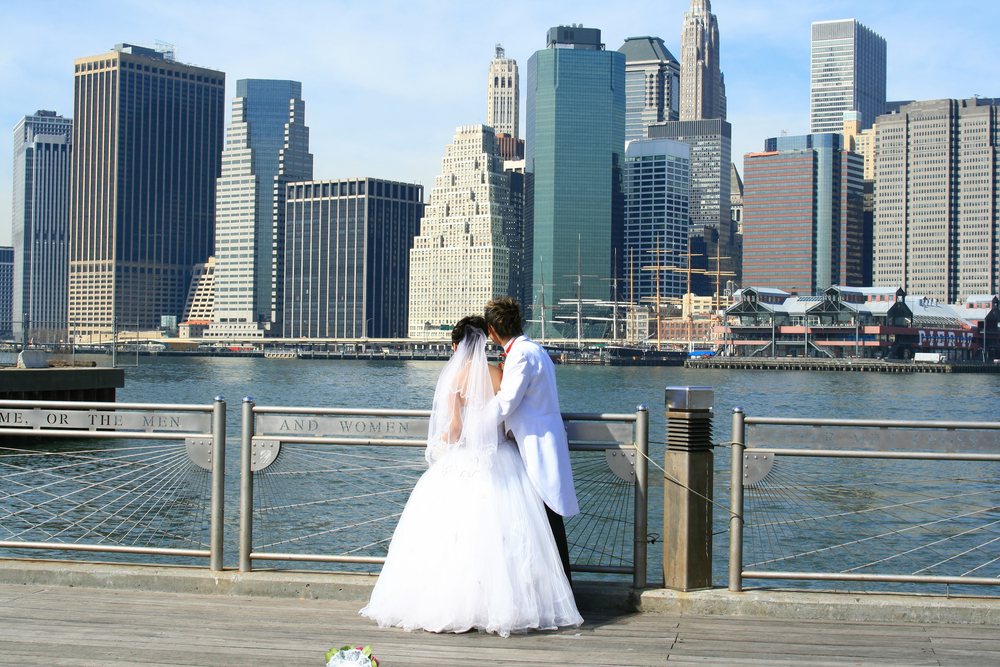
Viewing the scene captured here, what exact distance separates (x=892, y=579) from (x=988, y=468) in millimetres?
25081

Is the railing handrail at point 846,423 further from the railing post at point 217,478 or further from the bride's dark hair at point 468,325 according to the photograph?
the railing post at point 217,478

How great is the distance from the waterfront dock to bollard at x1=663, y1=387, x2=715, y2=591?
5449 inches

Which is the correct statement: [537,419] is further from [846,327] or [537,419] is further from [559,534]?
[846,327]

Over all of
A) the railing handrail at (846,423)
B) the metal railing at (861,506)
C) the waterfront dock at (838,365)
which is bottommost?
the waterfront dock at (838,365)

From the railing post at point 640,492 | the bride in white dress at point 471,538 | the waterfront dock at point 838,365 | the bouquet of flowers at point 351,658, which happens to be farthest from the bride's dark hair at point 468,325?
the waterfront dock at point 838,365

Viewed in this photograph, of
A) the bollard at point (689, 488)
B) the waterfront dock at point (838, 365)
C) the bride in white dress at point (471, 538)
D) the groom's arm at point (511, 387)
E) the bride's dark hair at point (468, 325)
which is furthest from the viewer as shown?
the waterfront dock at point (838, 365)

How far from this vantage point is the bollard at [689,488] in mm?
6410

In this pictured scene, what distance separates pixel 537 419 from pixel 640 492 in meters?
0.90

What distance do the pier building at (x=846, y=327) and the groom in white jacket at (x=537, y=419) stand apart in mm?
149254

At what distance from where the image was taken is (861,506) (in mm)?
20922

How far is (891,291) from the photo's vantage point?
512ft

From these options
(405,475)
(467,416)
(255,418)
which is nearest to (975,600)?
(467,416)

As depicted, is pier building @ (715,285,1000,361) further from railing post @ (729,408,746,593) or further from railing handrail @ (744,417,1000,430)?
railing post @ (729,408,746,593)

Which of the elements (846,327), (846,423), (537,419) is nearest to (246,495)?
(537,419)
